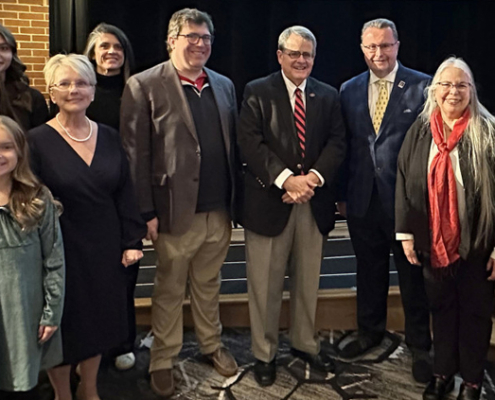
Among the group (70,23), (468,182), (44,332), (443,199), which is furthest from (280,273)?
(70,23)

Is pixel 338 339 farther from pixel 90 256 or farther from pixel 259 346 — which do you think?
pixel 90 256

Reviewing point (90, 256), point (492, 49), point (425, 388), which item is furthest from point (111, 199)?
point (492, 49)

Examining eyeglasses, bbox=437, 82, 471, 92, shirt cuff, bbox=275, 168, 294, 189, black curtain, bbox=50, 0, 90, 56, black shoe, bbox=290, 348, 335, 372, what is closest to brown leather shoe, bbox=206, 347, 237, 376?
black shoe, bbox=290, 348, 335, 372

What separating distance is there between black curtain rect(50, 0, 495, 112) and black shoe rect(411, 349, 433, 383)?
3.02m

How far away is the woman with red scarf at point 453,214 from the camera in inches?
77.9

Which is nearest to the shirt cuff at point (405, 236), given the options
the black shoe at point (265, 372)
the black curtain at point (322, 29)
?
the black shoe at point (265, 372)

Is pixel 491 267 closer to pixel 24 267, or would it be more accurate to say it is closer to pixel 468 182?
pixel 468 182

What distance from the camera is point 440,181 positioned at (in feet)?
6.57

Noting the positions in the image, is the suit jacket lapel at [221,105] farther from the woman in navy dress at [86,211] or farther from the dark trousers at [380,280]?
the dark trousers at [380,280]

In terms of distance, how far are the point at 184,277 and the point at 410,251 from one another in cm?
95

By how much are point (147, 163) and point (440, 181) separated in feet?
3.70

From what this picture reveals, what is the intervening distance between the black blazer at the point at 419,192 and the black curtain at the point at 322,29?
285 centimetres

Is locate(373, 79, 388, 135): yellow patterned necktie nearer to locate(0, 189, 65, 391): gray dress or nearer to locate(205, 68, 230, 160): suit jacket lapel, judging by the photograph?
locate(205, 68, 230, 160): suit jacket lapel

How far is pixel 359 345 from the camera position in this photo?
8.67 feet
